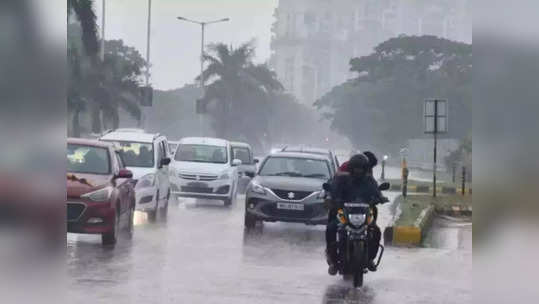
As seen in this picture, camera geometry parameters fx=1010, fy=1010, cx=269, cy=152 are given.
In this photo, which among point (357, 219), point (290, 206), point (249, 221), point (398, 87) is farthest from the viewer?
point (398, 87)

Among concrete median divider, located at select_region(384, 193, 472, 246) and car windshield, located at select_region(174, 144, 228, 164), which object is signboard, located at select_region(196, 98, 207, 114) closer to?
car windshield, located at select_region(174, 144, 228, 164)

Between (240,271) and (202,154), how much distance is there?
1537cm

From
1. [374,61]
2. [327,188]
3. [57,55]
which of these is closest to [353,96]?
[374,61]

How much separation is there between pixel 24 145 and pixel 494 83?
2.08 m

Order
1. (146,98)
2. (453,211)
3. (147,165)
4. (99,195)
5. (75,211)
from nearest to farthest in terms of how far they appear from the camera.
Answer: (75,211), (99,195), (147,165), (453,211), (146,98)

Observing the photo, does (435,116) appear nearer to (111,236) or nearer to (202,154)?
(202,154)

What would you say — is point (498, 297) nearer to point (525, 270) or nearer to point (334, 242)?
point (525, 270)

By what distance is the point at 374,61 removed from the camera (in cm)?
9294

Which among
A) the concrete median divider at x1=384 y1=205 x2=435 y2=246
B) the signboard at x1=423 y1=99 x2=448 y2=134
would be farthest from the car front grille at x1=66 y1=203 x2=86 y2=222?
the signboard at x1=423 y1=99 x2=448 y2=134

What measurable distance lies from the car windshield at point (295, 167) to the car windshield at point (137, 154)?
2.29 m

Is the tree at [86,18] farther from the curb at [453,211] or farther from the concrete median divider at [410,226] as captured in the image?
the curb at [453,211]

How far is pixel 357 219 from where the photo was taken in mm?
10781

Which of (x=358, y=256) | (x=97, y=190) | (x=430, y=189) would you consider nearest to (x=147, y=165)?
(x=97, y=190)

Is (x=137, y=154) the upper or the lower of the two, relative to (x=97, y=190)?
upper
